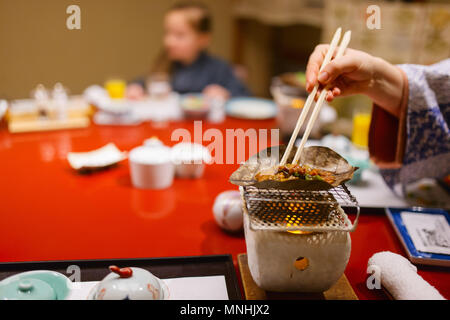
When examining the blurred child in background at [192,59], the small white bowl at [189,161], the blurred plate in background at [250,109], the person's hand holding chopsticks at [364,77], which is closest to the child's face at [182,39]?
the blurred child in background at [192,59]

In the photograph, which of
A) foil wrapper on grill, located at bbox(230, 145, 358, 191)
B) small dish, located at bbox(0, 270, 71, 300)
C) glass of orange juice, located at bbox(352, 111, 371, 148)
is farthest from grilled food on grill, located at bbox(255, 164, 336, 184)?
glass of orange juice, located at bbox(352, 111, 371, 148)

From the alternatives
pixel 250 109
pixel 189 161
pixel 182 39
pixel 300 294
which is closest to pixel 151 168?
pixel 189 161

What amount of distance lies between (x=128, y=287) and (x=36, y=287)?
21 centimetres

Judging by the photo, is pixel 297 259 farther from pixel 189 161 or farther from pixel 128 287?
pixel 189 161

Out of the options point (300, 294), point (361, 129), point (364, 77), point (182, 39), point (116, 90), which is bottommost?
point (300, 294)

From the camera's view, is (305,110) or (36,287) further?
(305,110)

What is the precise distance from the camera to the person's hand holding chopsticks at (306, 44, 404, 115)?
1.26 metres

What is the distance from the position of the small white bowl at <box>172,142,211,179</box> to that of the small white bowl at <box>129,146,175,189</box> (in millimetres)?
50

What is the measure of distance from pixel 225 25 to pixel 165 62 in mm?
2126

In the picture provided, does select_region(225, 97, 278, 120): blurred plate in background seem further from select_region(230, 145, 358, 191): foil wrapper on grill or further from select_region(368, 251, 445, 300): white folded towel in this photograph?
select_region(368, 251, 445, 300): white folded towel

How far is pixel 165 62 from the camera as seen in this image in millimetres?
4031

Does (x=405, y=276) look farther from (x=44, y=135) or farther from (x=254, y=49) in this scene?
(x=254, y=49)

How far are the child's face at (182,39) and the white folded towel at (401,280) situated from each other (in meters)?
3.04

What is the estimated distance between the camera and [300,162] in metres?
1.14
